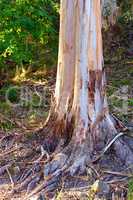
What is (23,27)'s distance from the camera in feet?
24.7

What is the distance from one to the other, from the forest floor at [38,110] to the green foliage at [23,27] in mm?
585

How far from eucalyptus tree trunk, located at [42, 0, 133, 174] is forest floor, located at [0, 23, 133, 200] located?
0.36 meters

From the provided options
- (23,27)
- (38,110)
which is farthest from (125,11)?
(38,110)

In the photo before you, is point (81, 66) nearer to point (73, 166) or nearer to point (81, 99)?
point (81, 99)

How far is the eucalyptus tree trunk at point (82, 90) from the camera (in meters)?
4.81

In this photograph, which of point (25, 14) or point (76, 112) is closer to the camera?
point (76, 112)

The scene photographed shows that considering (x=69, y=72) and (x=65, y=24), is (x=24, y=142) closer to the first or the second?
(x=69, y=72)

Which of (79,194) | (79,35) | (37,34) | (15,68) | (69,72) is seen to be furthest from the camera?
(15,68)

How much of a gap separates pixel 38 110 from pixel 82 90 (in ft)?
6.59

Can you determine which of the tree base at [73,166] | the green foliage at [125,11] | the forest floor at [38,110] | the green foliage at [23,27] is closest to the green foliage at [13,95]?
the forest floor at [38,110]

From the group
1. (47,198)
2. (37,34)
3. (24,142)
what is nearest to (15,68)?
(37,34)

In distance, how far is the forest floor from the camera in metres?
4.60

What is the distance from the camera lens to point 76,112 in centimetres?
508

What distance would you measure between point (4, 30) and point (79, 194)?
3769mm
